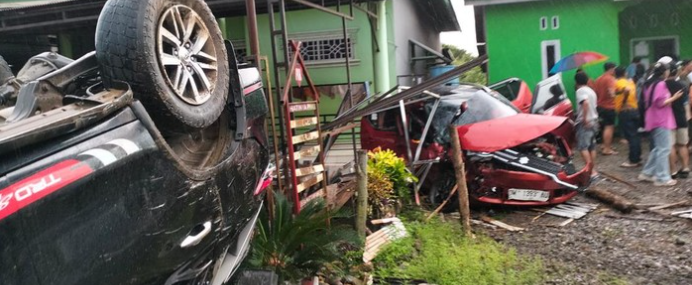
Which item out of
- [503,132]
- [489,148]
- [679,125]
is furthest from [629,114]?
[489,148]

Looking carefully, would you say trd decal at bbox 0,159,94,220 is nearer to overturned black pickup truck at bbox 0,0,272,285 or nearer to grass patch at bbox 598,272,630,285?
overturned black pickup truck at bbox 0,0,272,285

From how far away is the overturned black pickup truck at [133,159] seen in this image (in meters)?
1.49

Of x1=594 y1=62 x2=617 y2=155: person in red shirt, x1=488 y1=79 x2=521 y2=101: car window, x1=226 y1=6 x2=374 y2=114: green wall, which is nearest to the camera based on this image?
x1=594 y1=62 x2=617 y2=155: person in red shirt

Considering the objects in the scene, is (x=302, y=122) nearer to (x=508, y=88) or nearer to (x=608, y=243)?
(x=608, y=243)

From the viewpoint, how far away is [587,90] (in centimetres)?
816

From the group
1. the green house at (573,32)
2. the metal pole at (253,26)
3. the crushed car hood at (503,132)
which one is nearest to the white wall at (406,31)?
the green house at (573,32)

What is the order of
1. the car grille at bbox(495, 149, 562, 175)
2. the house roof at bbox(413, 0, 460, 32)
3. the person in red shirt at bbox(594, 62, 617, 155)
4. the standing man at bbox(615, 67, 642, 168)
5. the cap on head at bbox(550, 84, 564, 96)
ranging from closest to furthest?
1. the car grille at bbox(495, 149, 562, 175)
2. the standing man at bbox(615, 67, 642, 168)
3. the person in red shirt at bbox(594, 62, 617, 155)
4. the cap on head at bbox(550, 84, 564, 96)
5. the house roof at bbox(413, 0, 460, 32)

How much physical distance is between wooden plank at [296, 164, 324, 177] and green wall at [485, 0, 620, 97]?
9871 mm

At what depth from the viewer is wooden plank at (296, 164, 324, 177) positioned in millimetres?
4958

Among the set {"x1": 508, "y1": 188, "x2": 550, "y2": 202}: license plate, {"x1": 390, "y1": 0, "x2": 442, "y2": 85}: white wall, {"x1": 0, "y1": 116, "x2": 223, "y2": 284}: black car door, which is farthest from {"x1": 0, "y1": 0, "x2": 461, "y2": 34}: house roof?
{"x1": 0, "y1": 116, "x2": 223, "y2": 284}: black car door

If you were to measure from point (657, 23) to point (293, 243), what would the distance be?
532 inches

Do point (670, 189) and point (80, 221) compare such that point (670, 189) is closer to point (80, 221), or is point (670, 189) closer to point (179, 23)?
point (179, 23)

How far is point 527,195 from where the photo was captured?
6449 millimetres

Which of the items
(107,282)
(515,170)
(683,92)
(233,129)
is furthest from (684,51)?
(107,282)
